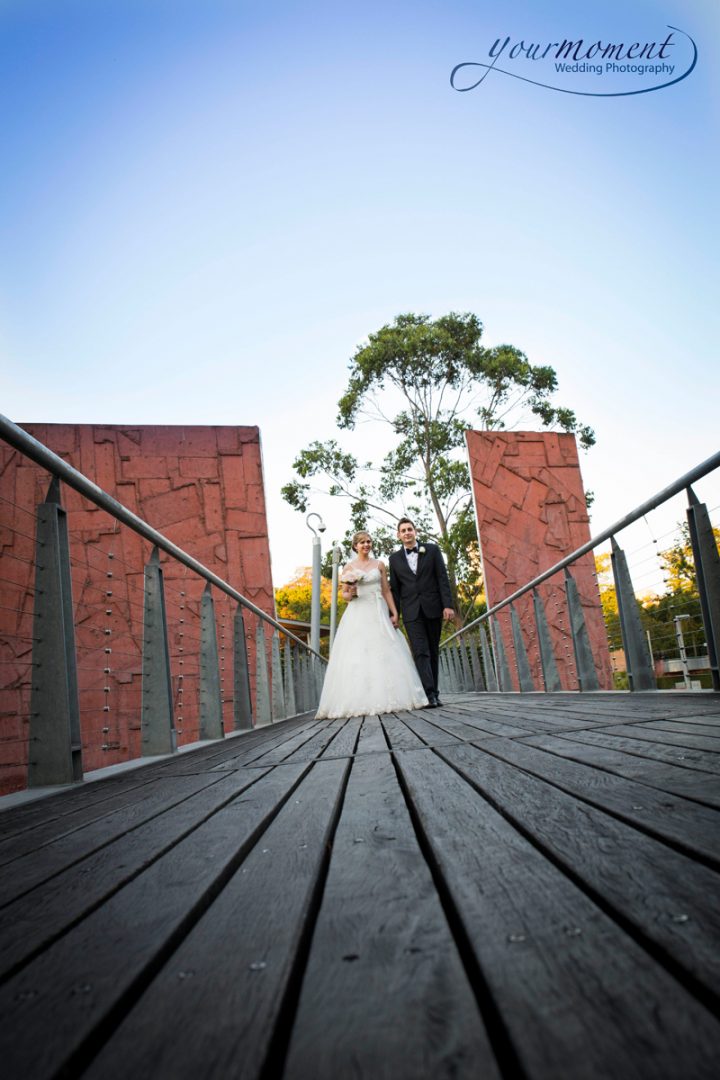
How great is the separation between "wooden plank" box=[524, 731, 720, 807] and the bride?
154 inches

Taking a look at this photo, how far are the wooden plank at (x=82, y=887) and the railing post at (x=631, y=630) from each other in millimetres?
3526

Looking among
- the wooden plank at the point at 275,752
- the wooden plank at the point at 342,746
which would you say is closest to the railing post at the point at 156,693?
the wooden plank at the point at 275,752

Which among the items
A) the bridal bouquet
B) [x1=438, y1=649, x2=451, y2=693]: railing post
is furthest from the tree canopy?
the bridal bouquet

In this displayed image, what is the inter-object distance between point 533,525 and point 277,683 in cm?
794

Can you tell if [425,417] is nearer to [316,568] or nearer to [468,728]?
[316,568]

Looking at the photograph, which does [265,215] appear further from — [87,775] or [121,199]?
[87,775]

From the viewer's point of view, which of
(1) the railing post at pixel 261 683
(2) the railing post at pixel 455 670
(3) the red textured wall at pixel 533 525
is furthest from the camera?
(2) the railing post at pixel 455 670

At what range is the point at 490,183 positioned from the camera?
15.2m

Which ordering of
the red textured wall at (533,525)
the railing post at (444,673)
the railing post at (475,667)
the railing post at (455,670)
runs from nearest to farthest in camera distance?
1. the railing post at (475,667)
2. the red textured wall at (533,525)
3. the railing post at (455,670)
4. the railing post at (444,673)

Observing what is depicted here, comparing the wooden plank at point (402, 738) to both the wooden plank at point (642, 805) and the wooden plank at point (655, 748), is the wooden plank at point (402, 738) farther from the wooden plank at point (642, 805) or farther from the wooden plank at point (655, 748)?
the wooden plank at point (642, 805)

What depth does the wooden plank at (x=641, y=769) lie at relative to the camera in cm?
141

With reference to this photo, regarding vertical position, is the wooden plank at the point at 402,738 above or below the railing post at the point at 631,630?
below

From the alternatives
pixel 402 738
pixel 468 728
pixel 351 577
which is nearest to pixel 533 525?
pixel 351 577

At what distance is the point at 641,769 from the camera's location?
1737 millimetres
